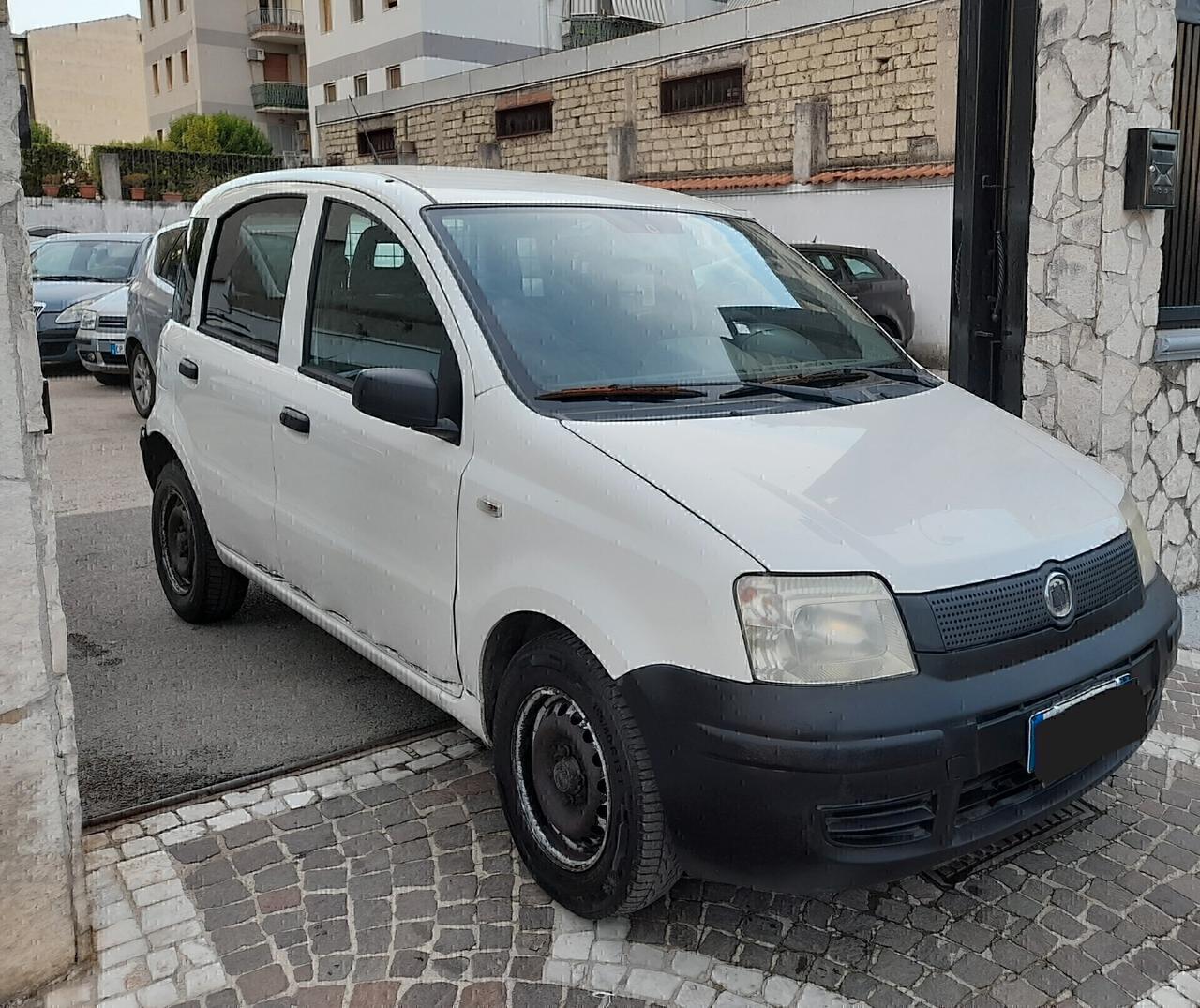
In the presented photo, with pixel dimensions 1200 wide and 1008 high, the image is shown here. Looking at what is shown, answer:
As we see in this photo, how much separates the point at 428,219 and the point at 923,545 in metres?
1.75

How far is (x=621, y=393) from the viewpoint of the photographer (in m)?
3.09

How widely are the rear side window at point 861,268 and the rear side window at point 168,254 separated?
8135 millimetres

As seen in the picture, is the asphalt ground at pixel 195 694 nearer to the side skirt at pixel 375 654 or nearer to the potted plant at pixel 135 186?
the side skirt at pixel 375 654

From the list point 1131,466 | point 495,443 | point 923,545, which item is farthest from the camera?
point 1131,466

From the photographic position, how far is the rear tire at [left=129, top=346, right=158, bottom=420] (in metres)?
10.5

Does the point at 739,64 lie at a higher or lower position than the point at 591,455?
higher

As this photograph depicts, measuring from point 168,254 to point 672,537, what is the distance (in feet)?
28.2

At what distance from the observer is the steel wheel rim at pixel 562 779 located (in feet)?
9.10

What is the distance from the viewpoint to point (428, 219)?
3434 millimetres

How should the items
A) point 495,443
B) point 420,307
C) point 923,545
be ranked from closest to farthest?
point 923,545 → point 495,443 → point 420,307

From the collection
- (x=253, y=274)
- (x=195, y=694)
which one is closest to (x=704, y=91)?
(x=253, y=274)

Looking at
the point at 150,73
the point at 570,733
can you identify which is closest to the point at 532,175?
the point at 570,733

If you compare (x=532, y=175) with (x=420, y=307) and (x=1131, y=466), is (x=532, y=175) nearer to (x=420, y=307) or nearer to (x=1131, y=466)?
(x=420, y=307)

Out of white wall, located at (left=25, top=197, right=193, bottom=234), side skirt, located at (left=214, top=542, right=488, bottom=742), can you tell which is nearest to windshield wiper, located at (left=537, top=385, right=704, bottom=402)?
side skirt, located at (left=214, top=542, right=488, bottom=742)
